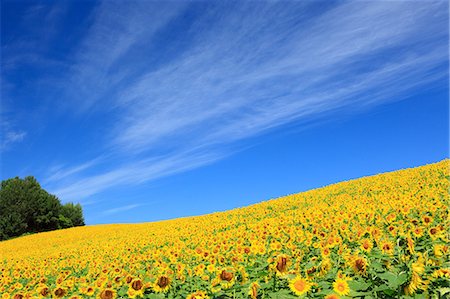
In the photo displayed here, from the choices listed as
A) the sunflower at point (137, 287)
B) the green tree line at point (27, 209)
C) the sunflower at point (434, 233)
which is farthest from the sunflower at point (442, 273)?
the green tree line at point (27, 209)

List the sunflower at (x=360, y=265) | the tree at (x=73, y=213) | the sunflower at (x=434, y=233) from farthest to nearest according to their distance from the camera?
the tree at (x=73, y=213), the sunflower at (x=434, y=233), the sunflower at (x=360, y=265)

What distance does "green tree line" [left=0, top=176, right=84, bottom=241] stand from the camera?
55562 millimetres

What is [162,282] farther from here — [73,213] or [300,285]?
[73,213]

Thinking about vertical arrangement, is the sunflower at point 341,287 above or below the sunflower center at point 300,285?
below

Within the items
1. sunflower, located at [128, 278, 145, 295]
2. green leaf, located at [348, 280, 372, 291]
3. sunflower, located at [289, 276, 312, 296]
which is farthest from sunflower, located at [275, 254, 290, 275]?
sunflower, located at [128, 278, 145, 295]

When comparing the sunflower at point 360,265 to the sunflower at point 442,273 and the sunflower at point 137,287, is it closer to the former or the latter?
the sunflower at point 442,273

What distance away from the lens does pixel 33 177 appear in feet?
206

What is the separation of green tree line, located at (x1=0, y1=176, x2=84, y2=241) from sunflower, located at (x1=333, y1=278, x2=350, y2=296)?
60.8 meters

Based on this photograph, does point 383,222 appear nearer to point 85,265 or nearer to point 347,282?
point 347,282

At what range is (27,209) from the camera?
58094 mm

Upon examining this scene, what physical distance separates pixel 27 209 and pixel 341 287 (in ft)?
207

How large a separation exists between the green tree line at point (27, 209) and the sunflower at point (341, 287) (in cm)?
6078

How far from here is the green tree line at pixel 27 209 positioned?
55.6 metres

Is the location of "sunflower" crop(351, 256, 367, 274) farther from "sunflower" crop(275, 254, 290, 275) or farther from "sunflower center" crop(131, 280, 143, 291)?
"sunflower center" crop(131, 280, 143, 291)
